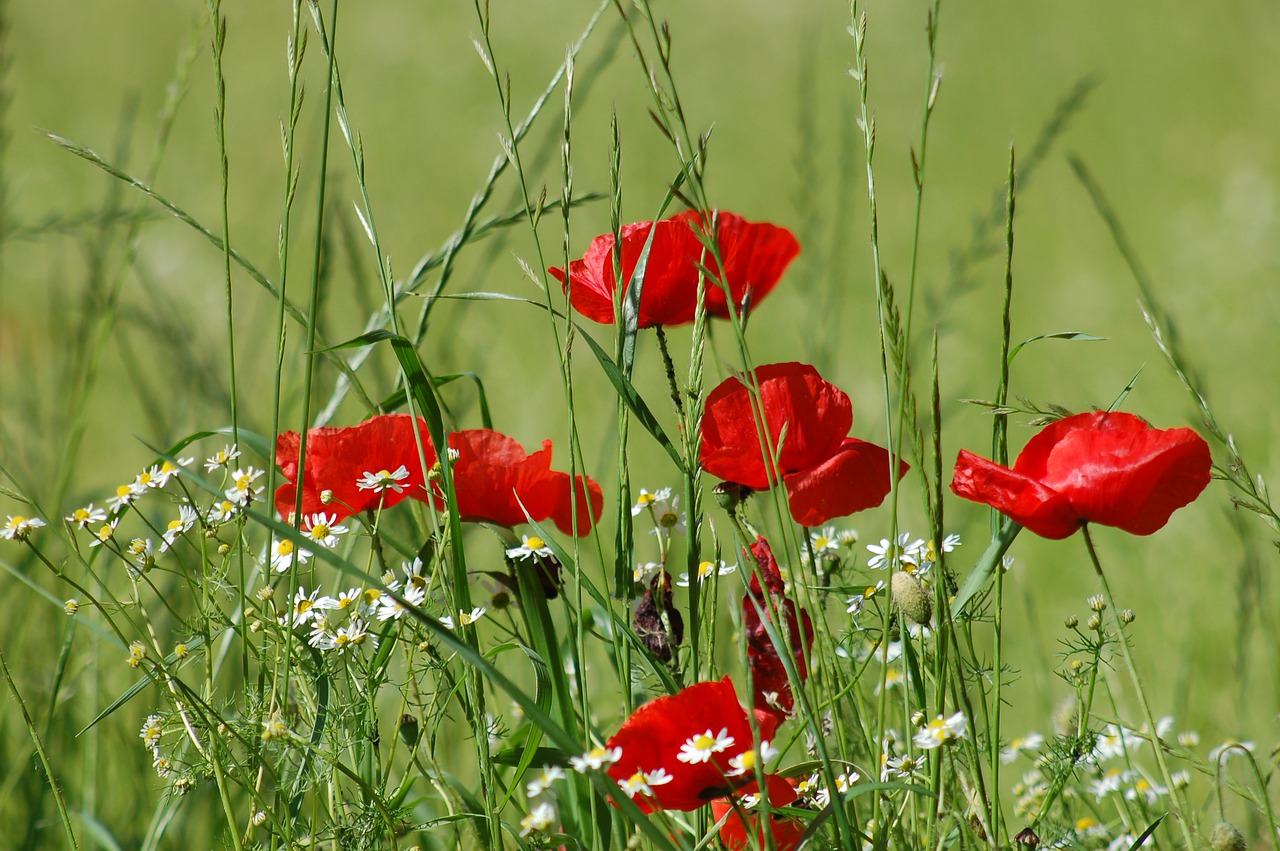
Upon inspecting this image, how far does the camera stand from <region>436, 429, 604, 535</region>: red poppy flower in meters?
0.75

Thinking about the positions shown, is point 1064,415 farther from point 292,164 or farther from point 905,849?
point 292,164

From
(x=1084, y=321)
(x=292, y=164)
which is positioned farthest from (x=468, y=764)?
(x=1084, y=321)

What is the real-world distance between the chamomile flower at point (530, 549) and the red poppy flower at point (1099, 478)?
0.25 m

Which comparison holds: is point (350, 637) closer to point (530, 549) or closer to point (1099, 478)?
point (530, 549)

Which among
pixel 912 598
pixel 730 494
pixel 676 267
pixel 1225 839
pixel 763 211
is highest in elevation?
pixel 763 211

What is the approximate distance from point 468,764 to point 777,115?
3230 mm

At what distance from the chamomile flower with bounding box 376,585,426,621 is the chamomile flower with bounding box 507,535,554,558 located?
0.06 m

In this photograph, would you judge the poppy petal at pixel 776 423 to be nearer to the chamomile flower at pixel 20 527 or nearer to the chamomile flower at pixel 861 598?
the chamomile flower at pixel 861 598

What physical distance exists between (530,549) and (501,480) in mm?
57

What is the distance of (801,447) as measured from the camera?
28.8 inches

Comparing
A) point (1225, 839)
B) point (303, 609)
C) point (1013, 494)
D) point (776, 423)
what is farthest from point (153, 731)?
point (1225, 839)

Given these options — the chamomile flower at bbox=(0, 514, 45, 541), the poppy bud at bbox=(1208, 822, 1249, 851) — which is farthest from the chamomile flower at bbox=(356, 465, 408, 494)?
the poppy bud at bbox=(1208, 822, 1249, 851)

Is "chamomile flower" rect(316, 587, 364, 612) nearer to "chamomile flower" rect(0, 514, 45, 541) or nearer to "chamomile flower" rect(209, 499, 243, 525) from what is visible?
"chamomile flower" rect(209, 499, 243, 525)

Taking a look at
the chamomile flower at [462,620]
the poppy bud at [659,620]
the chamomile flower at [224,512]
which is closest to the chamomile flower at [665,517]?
the poppy bud at [659,620]
